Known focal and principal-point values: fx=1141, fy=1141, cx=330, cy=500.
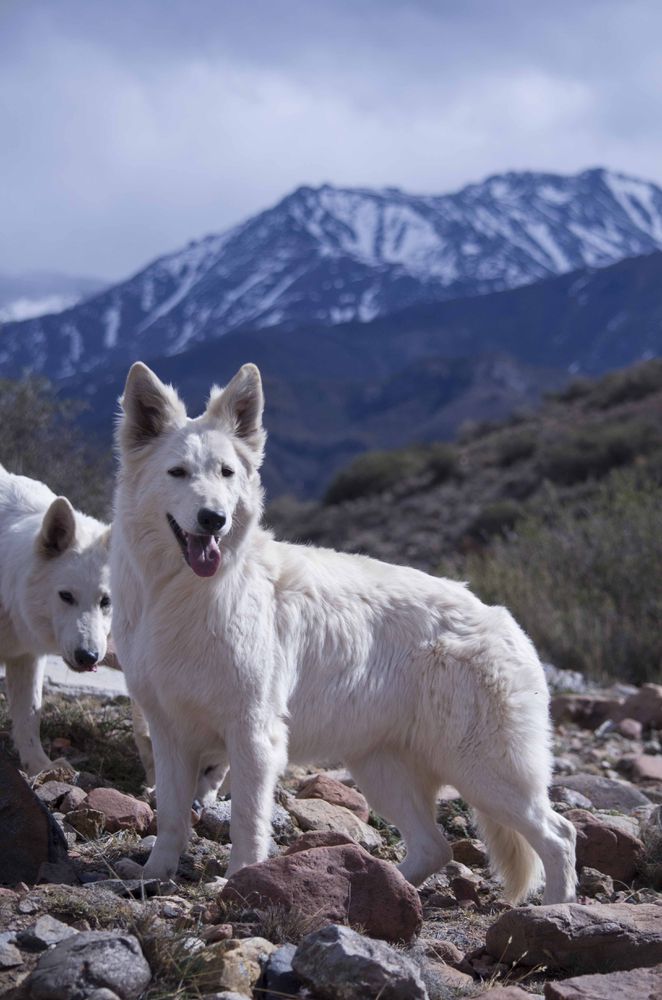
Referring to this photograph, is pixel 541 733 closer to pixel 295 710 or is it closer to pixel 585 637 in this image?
pixel 295 710

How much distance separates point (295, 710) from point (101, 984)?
1.89 meters

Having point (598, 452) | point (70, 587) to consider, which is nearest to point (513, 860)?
point (70, 587)

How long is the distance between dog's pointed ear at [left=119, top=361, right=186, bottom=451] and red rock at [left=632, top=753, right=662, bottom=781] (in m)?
4.61

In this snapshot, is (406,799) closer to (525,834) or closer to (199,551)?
(525,834)

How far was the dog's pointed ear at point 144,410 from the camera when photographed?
16.2ft

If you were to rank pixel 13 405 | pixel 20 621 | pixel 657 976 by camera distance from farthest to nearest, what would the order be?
1. pixel 13 405
2. pixel 20 621
3. pixel 657 976

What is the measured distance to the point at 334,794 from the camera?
20.3 ft

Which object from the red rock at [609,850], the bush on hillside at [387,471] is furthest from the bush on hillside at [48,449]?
the bush on hillside at [387,471]

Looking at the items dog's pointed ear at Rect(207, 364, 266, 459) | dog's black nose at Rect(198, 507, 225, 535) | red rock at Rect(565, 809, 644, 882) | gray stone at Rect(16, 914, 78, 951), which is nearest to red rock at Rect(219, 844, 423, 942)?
gray stone at Rect(16, 914, 78, 951)

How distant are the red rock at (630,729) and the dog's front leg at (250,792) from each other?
5.21 m

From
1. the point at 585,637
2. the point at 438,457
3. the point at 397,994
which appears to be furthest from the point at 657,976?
the point at 438,457

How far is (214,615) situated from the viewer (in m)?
4.77

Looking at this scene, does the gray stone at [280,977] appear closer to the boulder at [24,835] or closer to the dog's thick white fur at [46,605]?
the boulder at [24,835]

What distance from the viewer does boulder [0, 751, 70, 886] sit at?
14.8 ft
